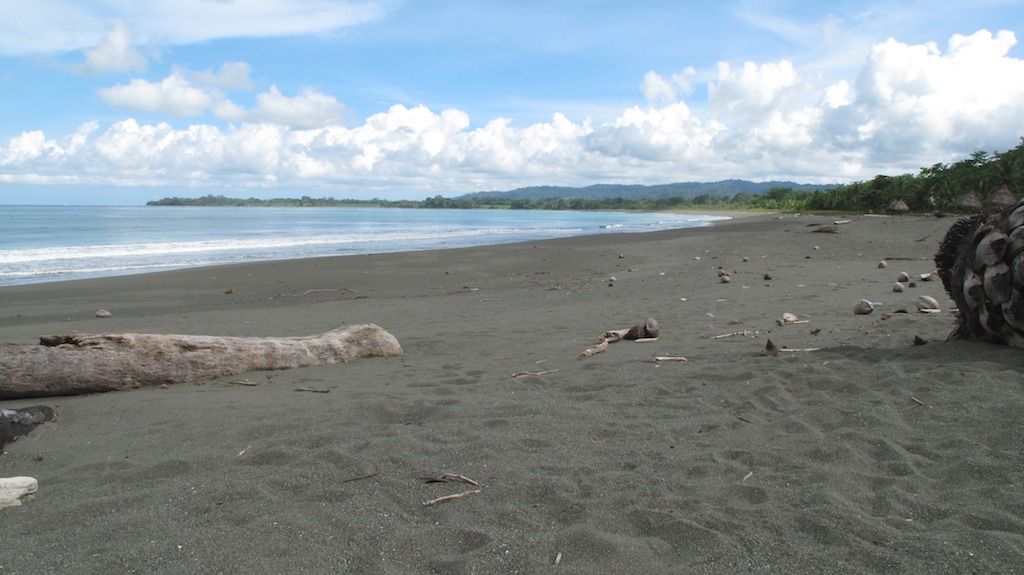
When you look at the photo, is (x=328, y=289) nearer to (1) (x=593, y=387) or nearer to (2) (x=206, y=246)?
(1) (x=593, y=387)

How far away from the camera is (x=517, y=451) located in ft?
11.7

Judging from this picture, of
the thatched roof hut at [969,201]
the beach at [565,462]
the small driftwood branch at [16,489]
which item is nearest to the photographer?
the beach at [565,462]

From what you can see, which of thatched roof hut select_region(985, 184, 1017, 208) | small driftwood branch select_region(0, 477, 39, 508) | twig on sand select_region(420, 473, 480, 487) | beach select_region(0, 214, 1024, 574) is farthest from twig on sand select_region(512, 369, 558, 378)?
thatched roof hut select_region(985, 184, 1017, 208)

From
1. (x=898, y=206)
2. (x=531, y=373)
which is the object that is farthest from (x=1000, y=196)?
(x=531, y=373)

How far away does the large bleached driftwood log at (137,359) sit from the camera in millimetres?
5203

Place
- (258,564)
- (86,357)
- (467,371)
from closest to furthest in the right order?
(258,564) < (86,357) < (467,371)

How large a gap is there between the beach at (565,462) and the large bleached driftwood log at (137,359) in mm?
156

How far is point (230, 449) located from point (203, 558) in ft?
4.31

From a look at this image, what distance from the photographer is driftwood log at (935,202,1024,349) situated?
4473 mm

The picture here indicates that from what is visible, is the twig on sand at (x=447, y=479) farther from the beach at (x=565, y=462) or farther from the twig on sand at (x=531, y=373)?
the twig on sand at (x=531, y=373)

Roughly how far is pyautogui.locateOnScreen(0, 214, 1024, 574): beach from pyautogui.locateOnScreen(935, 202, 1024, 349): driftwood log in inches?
8.4

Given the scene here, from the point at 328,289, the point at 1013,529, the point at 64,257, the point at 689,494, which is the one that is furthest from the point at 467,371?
the point at 64,257

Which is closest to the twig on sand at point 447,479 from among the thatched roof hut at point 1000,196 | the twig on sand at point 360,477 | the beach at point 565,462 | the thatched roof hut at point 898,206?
the beach at point 565,462

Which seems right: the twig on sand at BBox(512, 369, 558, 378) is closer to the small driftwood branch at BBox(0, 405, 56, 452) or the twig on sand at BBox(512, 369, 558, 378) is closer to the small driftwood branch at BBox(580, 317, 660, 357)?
the small driftwood branch at BBox(580, 317, 660, 357)
